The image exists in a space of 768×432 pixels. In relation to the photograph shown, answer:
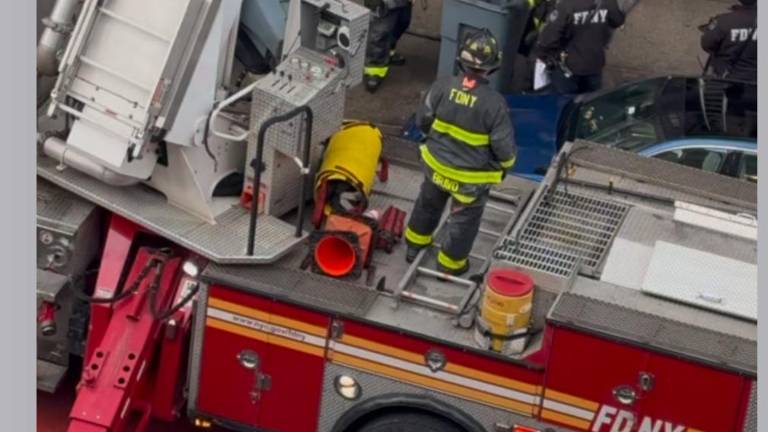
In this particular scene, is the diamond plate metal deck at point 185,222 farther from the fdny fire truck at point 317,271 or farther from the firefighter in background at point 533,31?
the firefighter in background at point 533,31

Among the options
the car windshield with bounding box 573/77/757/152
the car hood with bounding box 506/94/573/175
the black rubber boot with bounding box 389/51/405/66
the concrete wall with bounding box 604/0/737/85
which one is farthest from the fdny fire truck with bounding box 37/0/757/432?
the concrete wall with bounding box 604/0/737/85

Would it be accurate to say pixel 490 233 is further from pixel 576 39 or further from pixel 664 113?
pixel 576 39

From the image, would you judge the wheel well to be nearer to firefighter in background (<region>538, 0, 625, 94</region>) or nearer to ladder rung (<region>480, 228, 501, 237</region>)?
ladder rung (<region>480, 228, 501, 237</region>)

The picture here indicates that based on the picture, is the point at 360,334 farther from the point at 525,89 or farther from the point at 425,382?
the point at 525,89

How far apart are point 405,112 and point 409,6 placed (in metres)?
0.84

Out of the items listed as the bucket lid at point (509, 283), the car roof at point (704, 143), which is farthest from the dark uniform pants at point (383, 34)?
the bucket lid at point (509, 283)

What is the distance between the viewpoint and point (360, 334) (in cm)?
795

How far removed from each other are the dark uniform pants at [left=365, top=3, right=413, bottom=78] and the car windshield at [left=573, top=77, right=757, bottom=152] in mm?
2583

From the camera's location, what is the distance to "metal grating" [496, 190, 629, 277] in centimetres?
819

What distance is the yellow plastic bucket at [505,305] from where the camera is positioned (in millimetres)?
7699

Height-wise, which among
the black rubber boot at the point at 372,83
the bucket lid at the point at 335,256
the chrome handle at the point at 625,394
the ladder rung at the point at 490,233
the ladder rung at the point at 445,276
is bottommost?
the black rubber boot at the point at 372,83

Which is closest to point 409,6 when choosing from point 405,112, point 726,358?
point 405,112

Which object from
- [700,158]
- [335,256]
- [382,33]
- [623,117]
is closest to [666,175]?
[700,158]

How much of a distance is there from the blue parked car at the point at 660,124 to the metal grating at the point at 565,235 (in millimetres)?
1508
